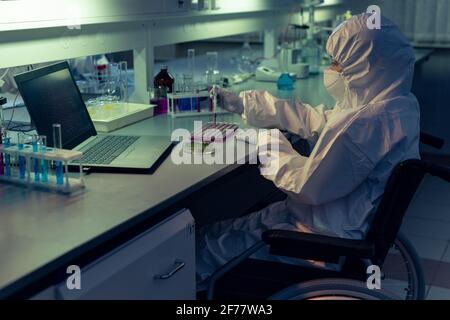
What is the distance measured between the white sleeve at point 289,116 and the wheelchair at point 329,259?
0.58 meters

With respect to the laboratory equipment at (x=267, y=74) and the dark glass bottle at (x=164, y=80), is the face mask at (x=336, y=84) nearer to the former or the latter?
the dark glass bottle at (x=164, y=80)

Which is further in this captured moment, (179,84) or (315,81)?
(315,81)

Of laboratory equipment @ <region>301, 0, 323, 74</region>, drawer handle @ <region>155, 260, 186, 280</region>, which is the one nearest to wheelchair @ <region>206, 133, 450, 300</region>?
drawer handle @ <region>155, 260, 186, 280</region>

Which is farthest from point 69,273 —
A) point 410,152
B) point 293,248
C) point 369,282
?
point 410,152

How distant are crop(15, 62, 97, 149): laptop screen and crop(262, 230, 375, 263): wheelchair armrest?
653 mm

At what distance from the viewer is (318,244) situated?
5.09ft

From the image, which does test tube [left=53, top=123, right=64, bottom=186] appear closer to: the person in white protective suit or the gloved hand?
the person in white protective suit

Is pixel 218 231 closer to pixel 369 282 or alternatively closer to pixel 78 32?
pixel 369 282

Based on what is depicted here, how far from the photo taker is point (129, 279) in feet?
4.45

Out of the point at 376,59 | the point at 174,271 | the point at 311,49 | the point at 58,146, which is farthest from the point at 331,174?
the point at 311,49

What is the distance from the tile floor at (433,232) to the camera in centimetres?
278

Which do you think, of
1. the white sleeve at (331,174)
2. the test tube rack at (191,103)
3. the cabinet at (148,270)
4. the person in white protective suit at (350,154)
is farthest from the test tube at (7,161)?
the test tube rack at (191,103)

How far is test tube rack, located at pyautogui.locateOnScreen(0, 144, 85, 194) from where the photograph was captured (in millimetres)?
1518
